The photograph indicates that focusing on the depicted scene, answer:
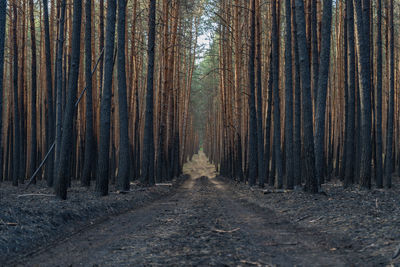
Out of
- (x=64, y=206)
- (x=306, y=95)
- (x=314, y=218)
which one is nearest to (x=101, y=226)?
(x=64, y=206)

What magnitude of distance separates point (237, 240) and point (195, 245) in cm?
69

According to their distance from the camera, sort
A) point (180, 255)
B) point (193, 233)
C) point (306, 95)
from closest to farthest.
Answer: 1. point (180, 255)
2. point (193, 233)
3. point (306, 95)

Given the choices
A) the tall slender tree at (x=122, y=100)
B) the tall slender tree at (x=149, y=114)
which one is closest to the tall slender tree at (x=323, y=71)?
the tall slender tree at (x=122, y=100)

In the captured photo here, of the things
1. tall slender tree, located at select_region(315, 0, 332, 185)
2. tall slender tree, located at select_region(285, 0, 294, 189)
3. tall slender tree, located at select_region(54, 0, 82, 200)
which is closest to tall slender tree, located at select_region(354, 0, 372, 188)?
tall slender tree, located at select_region(315, 0, 332, 185)

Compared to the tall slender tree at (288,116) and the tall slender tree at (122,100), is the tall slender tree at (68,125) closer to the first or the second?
the tall slender tree at (122,100)

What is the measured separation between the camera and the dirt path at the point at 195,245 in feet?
13.6

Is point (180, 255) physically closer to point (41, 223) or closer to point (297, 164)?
point (41, 223)

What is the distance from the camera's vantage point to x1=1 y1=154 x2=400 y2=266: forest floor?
417cm

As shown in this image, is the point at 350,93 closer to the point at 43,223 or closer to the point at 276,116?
the point at 276,116

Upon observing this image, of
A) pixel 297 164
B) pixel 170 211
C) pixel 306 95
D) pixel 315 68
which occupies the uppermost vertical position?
pixel 315 68

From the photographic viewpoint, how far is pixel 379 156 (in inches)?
539

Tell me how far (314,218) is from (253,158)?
8.99 meters

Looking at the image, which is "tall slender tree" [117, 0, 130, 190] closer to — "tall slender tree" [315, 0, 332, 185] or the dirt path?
the dirt path

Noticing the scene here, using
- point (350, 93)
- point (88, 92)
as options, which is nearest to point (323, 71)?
point (350, 93)
